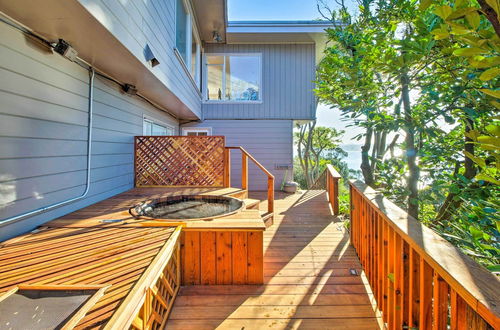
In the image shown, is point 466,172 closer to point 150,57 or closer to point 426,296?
point 426,296

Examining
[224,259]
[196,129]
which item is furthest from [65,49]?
[196,129]

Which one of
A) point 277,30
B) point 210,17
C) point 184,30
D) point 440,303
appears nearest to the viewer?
point 440,303

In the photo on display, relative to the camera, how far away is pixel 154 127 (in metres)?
5.24

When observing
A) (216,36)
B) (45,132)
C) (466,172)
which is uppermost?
(216,36)

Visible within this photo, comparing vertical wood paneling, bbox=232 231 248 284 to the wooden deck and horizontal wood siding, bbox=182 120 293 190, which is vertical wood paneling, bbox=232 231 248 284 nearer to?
the wooden deck

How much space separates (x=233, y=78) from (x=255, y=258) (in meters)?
6.19

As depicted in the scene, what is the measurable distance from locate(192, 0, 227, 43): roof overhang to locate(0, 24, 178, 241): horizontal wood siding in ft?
11.1

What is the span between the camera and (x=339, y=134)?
12.8 meters

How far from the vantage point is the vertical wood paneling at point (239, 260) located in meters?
2.31

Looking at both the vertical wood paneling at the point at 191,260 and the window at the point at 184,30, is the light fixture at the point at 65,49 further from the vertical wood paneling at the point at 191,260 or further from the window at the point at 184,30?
the vertical wood paneling at the point at 191,260

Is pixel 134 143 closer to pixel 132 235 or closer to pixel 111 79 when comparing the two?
pixel 111 79

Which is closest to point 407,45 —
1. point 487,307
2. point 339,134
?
point 487,307

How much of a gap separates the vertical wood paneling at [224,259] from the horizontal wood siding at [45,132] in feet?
6.06

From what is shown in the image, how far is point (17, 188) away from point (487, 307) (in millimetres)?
3164
